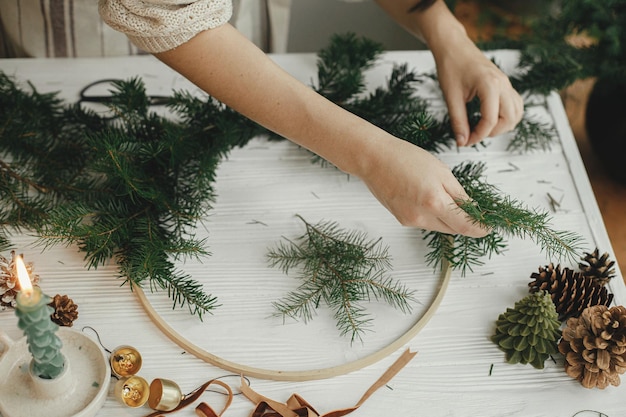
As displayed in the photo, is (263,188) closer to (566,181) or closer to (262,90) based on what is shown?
(262,90)

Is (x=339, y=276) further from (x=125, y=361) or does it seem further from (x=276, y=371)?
(x=125, y=361)

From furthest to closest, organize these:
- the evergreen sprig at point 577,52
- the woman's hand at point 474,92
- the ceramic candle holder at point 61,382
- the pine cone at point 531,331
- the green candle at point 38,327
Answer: the evergreen sprig at point 577,52 < the woman's hand at point 474,92 < the pine cone at point 531,331 < the ceramic candle holder at point 61,382 < the green candle at point 38,327

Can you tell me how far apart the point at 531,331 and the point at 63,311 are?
612mm

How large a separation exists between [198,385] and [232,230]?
0.24 meters

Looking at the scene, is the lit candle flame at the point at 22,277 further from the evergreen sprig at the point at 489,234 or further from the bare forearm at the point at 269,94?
the evergreen sprig at the point at 489,234

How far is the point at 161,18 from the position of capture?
745 millimetres

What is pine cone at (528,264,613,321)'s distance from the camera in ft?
2.74

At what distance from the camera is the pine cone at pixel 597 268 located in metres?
0.87

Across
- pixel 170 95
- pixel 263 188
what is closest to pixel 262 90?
pixel 263 188

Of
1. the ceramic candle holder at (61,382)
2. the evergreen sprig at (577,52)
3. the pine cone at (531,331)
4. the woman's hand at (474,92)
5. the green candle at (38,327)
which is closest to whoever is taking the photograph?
the green candle at (38,327)

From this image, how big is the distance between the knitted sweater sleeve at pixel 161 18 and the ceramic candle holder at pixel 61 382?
0.38 meters

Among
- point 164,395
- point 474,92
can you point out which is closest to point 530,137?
point 474,92

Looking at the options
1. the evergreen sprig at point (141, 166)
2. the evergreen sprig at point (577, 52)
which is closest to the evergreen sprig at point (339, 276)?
the evergreen sprig at point (141, 166)

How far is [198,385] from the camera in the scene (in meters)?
0.78
